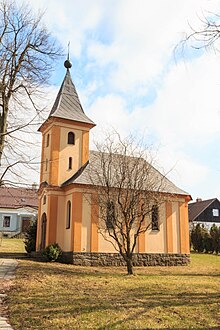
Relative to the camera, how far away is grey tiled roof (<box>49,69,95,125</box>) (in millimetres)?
24350

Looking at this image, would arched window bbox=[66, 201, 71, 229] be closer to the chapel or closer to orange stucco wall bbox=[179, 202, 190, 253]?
the chapel

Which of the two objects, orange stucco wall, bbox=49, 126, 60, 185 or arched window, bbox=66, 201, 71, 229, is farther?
orange stucco wall, bbox=49, 126, 60, 185

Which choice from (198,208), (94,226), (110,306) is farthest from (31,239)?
(198,208)

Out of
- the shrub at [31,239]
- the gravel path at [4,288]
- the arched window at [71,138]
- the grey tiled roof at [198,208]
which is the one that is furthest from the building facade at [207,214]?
the gravel path at [4,288]

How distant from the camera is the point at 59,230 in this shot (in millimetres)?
22359

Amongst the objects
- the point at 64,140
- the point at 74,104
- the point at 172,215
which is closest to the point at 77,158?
the point at 64,140

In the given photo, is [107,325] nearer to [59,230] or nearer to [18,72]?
[18,72]

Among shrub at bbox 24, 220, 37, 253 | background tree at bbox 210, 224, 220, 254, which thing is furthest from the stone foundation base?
background tree at bbox 210, 224, 220, 254

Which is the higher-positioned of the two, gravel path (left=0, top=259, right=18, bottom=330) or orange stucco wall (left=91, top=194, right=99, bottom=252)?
orange stucco wall (left=91, top=194, right=99, bottom=252)

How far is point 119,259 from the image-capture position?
70.3 ft

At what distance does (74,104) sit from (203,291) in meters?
18.4

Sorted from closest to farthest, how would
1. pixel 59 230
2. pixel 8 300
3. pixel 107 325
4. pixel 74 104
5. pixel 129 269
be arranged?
pixel 107 325
pixel 8 300
pixel 129 269
pixel 59 230
pixel 74 104

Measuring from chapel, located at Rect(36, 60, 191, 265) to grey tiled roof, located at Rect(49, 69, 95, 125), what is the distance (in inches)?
1.2

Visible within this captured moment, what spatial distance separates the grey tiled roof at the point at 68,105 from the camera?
79.9 ft
